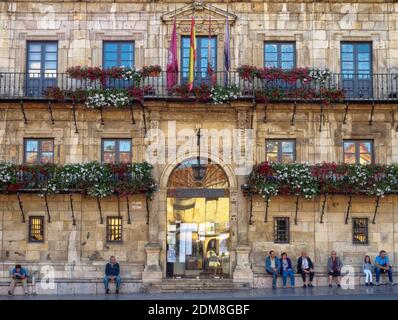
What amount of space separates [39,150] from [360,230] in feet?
38.7

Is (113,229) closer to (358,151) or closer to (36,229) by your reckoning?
(36,229)

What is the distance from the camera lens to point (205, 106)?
2291 cm

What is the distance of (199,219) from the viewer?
23.2 meters

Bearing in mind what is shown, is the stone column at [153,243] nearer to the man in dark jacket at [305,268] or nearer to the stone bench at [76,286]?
the stone bench at [76,286]

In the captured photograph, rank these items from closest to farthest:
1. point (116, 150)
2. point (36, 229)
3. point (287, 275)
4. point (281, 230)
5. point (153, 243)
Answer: point (287, 275)
point (153, 243)
point (36, 229)
point (281, 230)
point (116, 150)

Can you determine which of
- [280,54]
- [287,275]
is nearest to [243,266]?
[287,275]

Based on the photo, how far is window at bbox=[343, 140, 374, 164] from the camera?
23.2 meters

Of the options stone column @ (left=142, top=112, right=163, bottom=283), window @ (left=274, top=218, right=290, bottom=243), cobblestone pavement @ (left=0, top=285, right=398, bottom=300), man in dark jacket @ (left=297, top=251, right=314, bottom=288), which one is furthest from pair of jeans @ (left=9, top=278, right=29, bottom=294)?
man in dark jacket @ (left=297, top=251, right=314, bottom=288)

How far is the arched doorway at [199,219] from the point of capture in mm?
22922

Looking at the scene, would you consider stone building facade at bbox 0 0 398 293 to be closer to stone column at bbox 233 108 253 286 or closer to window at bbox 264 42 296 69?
stone column at bbox 233 108 253 286

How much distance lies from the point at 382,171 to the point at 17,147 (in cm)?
1281

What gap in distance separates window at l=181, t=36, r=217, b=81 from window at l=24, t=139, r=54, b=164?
5471 millimetres
